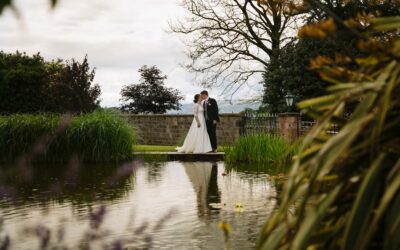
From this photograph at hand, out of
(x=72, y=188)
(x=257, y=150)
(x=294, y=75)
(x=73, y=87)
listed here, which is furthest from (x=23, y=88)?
(x=72, y=188)

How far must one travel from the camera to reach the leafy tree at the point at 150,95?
47.8 m

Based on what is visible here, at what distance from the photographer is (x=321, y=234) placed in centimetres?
220

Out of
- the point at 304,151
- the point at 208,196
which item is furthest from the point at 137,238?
the point at 304,151

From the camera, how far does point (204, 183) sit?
527 inches

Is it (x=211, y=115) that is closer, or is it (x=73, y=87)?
(x=211, y=115)

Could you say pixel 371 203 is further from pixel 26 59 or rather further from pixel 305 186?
pixel 26 59

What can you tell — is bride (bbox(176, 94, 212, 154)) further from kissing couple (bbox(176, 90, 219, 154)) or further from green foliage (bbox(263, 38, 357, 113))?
green foliage (bbox(263, 38, 357, 113))

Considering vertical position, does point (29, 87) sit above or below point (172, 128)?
above

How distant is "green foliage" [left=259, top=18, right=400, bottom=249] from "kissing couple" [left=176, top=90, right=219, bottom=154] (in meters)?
19.3

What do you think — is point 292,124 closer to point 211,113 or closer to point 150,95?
point 211,113

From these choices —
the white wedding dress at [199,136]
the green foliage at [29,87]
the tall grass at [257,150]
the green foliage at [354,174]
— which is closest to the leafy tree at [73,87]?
the green foliage at [29,87]

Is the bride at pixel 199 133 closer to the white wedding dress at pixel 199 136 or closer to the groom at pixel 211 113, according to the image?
the white wedding dress at pixel 199 136

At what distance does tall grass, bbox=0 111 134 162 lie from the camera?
19.4 meters

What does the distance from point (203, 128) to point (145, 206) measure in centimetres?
1195
